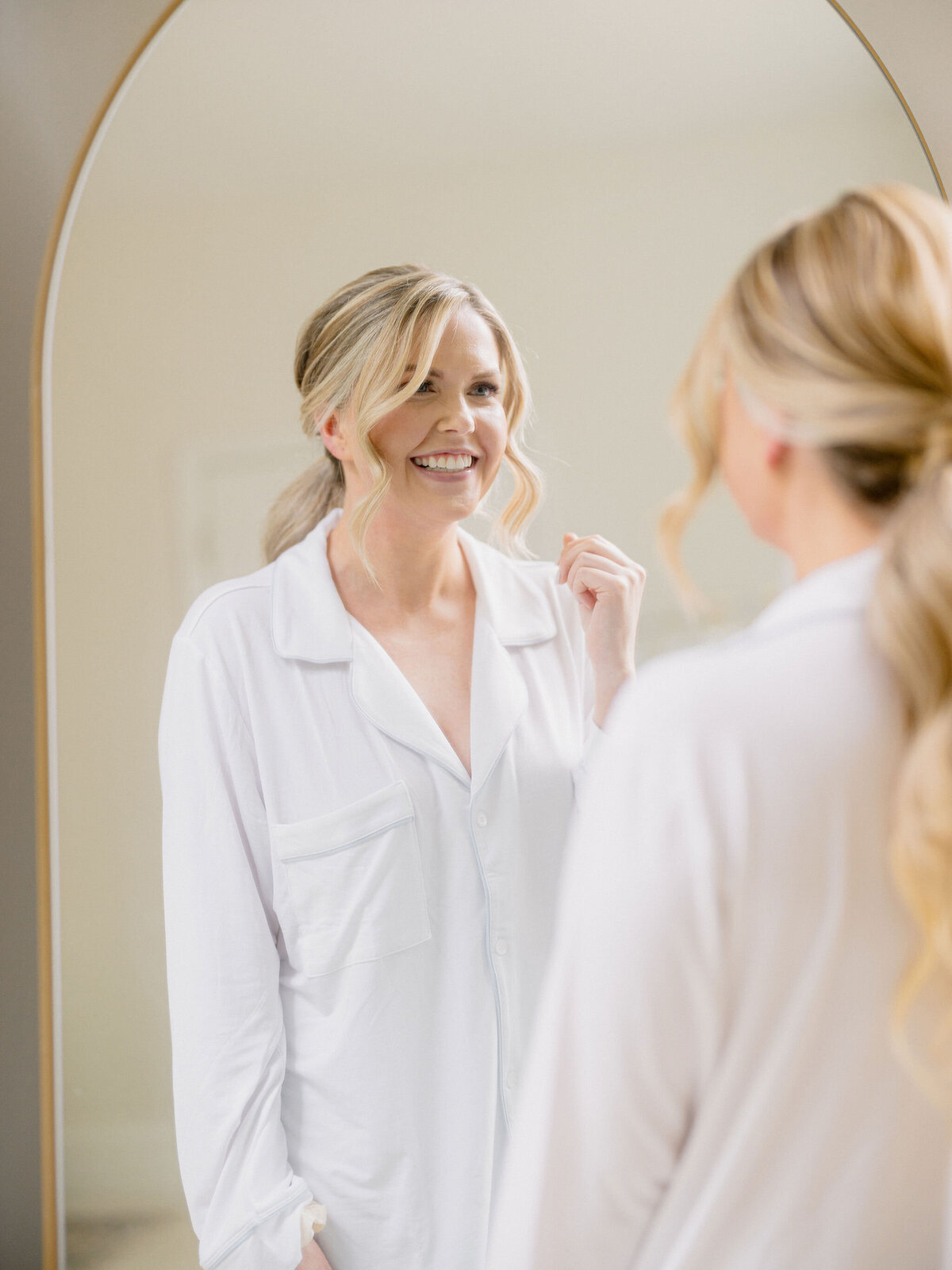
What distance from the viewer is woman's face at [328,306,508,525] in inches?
38.2

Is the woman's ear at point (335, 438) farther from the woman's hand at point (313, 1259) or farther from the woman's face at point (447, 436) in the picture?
the woman's hand at point (313, 1259)

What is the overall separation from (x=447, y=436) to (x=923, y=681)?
1.95 ft

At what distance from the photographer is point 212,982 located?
95 centimetres

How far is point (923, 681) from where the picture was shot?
0.48 metres

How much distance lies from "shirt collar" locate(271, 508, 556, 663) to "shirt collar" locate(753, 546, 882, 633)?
0.52m

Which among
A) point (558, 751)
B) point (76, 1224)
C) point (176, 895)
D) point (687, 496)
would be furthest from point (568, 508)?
point (76, 1224)

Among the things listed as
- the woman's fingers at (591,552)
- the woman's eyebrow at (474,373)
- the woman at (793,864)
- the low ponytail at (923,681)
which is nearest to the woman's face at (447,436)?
the woman's eyebrow at (474,373)

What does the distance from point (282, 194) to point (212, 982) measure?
2.46 ft

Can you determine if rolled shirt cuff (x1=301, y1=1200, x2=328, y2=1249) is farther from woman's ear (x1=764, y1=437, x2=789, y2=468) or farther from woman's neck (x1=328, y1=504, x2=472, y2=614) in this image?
woman's ear (x1=764, y1=437, x2=789, y2=468)

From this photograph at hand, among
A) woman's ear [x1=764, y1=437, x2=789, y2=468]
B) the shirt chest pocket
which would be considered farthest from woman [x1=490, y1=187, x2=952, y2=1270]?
the shirt chest pocket

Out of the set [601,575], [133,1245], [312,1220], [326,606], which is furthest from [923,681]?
[133,1245]

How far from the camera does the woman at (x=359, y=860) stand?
951 millimetres

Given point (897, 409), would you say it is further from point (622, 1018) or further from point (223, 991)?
point (223, 991)

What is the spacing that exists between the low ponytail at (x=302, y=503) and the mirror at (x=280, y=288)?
0.02m
